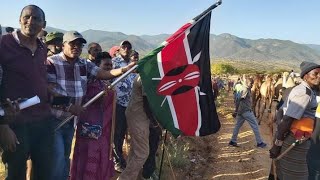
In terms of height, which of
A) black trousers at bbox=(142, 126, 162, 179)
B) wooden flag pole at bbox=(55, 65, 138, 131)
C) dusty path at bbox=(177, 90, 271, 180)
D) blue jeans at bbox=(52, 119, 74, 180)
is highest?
wooden flag pole at bbox=(55, 65, 138, 131)

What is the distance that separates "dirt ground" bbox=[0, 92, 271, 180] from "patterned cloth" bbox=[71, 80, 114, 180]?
6.06ft

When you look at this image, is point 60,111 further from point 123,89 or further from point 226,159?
point 226,159

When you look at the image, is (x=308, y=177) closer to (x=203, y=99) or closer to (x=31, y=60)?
(x=203, y=99)

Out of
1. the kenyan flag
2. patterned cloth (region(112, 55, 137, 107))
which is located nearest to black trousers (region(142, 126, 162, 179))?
patterned cloth (region(112, 55, 137, 107))

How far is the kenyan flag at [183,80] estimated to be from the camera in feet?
15.4

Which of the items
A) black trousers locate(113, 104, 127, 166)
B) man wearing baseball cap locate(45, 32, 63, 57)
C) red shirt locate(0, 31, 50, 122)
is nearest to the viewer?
red shirt locate(0, 31, 50, 122)

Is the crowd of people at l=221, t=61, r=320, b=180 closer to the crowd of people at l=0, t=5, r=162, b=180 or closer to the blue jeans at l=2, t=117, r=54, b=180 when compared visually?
the crowd of people at l=0, t=5, r=162, b=180

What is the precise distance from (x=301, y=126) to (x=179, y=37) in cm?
168

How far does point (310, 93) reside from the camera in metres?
4.46

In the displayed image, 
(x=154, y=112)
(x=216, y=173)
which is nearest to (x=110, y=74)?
(x=154, y=112)

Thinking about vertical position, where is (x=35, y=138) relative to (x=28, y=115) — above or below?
below

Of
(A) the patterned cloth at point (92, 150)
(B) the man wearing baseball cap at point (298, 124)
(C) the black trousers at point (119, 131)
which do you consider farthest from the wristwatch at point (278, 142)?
(C) the black trousers at point (119, 131)

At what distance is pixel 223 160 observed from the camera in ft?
30.1

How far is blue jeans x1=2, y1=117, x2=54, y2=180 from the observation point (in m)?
3.68
